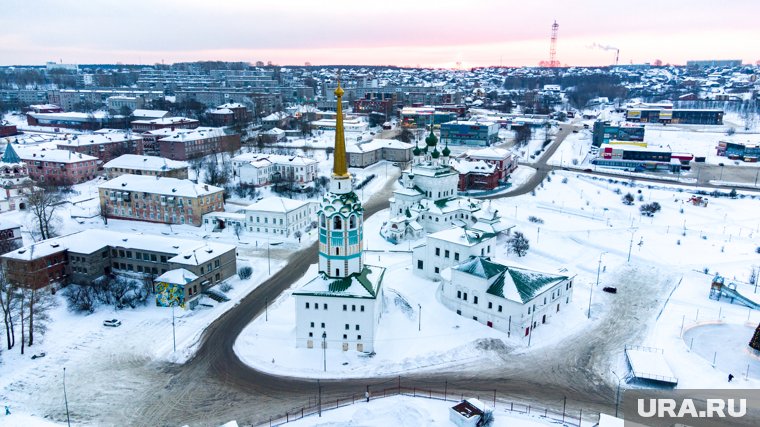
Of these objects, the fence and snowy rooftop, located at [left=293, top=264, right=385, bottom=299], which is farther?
snowy rooftop, located at [left=293, top=264, right=385, bottom=299]

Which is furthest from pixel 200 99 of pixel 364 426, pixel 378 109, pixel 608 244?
pixel 364 426

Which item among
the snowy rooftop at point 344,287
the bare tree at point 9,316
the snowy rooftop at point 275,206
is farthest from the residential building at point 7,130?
the snowy rooftop at point 344,287

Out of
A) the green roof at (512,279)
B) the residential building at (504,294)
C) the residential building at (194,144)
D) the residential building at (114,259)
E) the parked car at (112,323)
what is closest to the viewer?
the residential building at (504,294)

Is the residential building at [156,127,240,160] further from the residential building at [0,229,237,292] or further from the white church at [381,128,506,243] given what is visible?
the white church at [381,128,506,243]

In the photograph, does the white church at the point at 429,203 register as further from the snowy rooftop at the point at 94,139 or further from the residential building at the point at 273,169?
the snowy rooftop at the point at 94,139

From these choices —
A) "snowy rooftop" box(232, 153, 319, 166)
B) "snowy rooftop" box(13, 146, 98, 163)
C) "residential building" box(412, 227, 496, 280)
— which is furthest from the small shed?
"snowy rooftop" box(13, 146, 98, 163)

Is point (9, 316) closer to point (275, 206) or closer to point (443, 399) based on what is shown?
point (275, 206)

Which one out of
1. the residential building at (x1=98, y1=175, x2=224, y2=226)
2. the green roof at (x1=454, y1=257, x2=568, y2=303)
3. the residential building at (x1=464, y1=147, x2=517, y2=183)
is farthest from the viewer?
the residential building at (x1=464, y1=147, x2=517, y2=183)

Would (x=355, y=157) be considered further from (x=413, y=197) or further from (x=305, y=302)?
(x=305, y=302)
